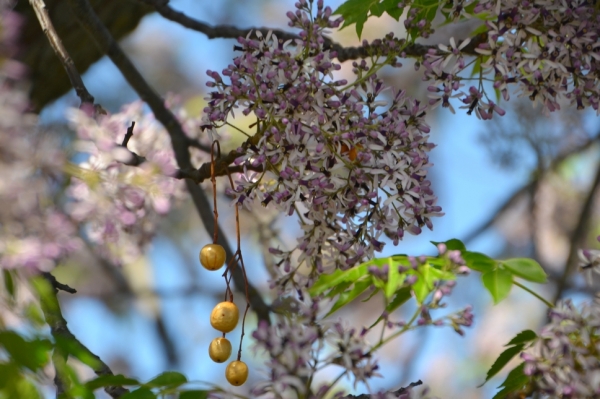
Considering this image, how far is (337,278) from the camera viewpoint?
0.64 meters

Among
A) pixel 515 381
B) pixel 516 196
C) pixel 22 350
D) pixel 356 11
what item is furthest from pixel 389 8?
pixel 516 196

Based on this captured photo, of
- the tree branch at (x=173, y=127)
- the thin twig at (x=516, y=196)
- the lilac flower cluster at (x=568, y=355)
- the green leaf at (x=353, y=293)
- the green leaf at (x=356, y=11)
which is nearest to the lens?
the lilac flower cluster at (x=568, y=355)

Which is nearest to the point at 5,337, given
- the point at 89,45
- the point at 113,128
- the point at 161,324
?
the point at 113,128

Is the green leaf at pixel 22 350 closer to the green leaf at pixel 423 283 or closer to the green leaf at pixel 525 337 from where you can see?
the green leaf at pixel 423 283

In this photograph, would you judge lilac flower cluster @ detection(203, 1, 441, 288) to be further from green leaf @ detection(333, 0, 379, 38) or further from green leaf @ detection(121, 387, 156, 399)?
green leaf @ detection(121, 387, 156, 399)

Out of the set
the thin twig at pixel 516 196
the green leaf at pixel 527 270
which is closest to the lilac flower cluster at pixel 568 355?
the green leaf at pixel 527 270

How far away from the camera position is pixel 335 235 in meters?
0.81

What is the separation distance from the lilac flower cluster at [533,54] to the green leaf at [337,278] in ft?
0.85

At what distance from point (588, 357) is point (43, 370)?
49 centimetres

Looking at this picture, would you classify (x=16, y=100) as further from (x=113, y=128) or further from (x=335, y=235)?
(x=335, y=235)

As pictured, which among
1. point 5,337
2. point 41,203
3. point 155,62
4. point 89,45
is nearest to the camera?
point 5,337

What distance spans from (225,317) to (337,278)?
0.15 m

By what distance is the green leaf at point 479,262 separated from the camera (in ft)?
2.16

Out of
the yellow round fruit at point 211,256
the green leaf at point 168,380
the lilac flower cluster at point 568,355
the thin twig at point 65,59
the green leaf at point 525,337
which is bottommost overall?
the lilac flower cluster at point 568,355
